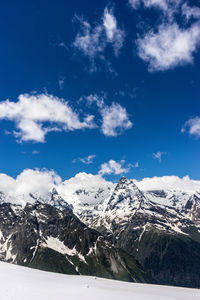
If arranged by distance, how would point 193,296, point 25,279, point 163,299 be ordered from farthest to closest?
point 193,296
point 25,279
point 163,299

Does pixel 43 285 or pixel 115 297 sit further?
pixel 43 285

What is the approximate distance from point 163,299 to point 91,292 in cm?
548

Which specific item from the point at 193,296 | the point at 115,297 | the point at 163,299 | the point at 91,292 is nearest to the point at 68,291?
the point at 91,292

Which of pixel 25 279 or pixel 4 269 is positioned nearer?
pixel 25 279

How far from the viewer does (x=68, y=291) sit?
19359mm

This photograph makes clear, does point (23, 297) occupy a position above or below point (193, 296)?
below

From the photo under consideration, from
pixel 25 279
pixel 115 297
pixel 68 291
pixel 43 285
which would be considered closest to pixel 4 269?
pixel 25 279

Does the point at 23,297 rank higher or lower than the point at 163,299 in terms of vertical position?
lower

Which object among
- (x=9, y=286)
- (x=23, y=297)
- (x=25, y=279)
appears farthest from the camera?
(x=25, y=279)

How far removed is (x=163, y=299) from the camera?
20.0 meters

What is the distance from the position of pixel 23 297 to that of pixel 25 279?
4849 mm

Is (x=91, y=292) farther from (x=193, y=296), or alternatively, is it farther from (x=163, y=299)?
(x=193, y=296)

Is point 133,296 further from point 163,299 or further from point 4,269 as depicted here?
point 4,269

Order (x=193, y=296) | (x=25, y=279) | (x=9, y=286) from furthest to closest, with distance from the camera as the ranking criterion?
(x=193, y=296) → (x=25, y=279) → (x=9, y=286)
